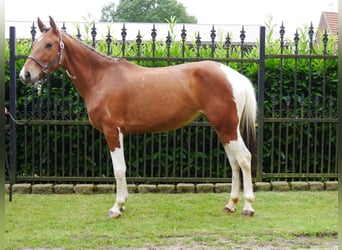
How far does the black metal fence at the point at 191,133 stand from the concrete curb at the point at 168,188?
12 cm

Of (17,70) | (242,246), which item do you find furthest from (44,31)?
(242,246)

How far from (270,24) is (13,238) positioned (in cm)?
584

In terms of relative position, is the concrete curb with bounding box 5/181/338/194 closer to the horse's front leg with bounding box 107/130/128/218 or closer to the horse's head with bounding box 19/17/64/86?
the horse's front leg with bounding box 107/130/128/218

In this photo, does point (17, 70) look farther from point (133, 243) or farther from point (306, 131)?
point (306, 131)

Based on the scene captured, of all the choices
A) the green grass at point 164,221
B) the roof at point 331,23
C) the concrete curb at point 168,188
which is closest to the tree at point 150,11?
the roof at point 331,23

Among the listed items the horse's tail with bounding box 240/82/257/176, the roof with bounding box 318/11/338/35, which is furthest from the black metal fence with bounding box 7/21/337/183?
the horse's tail with bounding box 240/82/257/176

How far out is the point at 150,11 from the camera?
5009 centimetres

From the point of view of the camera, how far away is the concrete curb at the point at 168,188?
725cm

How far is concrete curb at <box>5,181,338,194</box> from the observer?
725 cm

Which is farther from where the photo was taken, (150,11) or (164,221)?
(150,11)

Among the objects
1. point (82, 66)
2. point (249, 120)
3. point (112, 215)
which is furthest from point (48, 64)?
point (249, 120)

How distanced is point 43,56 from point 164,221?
103 inches

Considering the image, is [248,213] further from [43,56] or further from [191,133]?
[43,56]

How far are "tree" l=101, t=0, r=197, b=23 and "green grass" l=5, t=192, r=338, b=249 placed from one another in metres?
44.0
